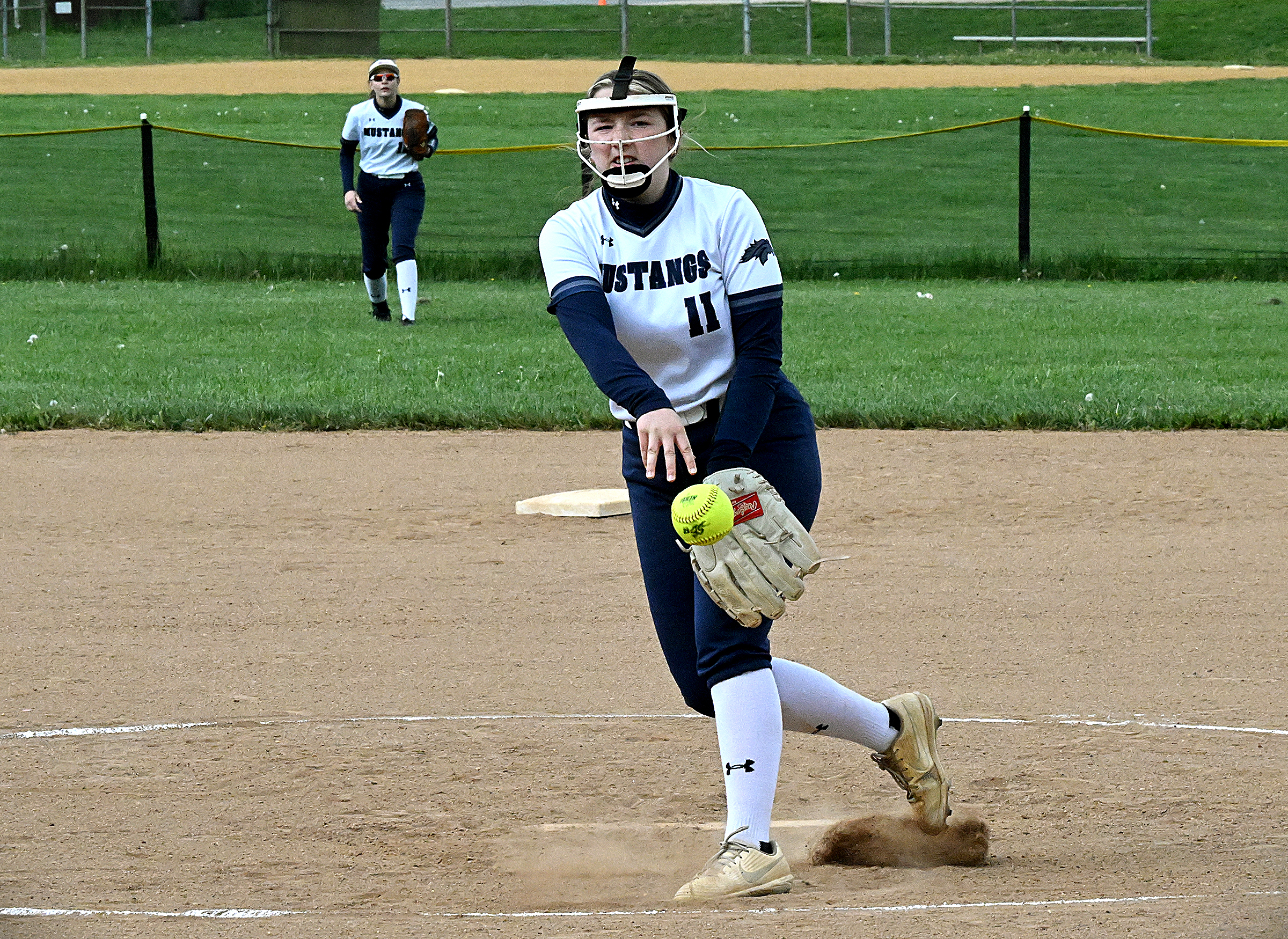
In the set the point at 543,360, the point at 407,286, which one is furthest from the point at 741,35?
the point at 543,360

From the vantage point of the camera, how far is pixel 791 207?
59.9 feet

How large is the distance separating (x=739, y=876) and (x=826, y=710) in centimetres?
59

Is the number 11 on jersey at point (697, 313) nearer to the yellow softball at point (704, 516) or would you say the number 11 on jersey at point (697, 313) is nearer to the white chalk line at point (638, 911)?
the yellow softball at point (704, 516)

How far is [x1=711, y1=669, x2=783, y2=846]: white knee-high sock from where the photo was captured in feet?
11.8

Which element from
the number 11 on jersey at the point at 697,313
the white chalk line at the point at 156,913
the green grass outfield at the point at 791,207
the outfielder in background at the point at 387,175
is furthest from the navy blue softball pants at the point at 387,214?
the white chalk line at the point at 156,913

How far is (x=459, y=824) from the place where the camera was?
4.19 m

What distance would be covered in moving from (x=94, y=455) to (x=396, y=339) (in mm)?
3674

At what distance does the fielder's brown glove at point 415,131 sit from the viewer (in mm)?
12336

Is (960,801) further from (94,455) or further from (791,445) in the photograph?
(94,455)

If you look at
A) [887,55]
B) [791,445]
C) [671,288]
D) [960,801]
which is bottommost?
[960,801]

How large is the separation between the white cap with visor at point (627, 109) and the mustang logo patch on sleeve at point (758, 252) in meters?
0.27

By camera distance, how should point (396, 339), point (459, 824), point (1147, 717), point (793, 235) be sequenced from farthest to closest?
point (793, 235)
point (396, 339)
point (1147, 717)
point (459, 824)

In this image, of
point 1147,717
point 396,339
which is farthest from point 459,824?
point 396,339

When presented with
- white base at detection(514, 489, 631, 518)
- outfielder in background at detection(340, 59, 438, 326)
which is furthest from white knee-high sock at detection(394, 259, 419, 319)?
white base at detection(514, 489, 631, 518)
